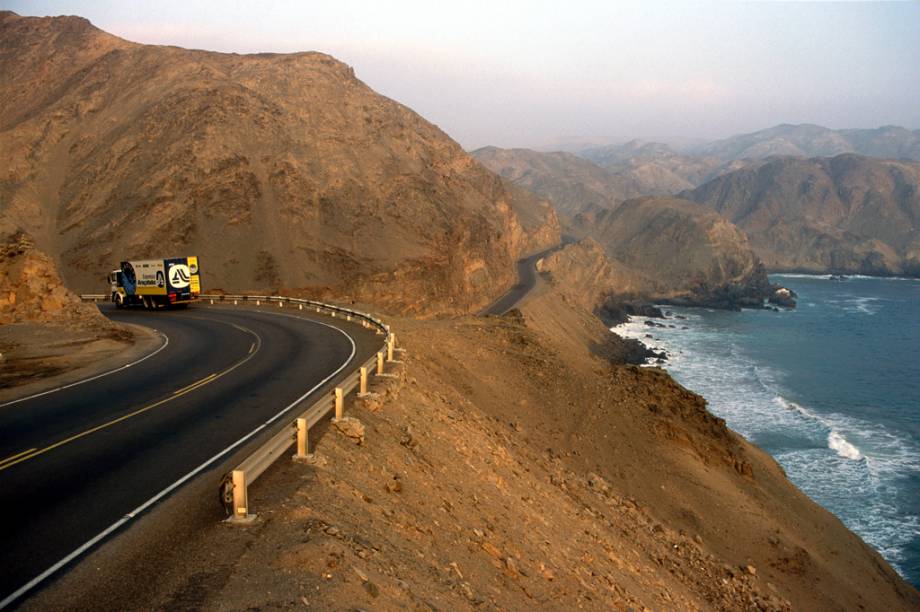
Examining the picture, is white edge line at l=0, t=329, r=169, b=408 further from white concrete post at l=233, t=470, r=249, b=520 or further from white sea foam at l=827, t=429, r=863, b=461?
white sea foam at l=827, t=429, r=863, b=461

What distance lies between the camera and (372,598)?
7.09m

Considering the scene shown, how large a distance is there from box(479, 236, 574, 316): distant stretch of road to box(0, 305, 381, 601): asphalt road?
45.0 m

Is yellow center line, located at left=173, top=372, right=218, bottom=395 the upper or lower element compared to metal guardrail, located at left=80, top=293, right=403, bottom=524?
lower

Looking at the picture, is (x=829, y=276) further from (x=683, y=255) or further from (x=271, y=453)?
(x=271, y=453)

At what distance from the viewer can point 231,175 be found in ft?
205

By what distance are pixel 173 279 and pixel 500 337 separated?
786 inches

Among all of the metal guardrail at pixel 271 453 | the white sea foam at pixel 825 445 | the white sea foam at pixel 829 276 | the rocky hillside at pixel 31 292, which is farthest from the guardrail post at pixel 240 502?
the white sea foam at pixel 829 276

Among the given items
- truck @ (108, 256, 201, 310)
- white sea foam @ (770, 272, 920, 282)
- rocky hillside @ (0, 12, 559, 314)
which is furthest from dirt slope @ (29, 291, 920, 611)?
white sea foam @ (770, 272, 920, 282)

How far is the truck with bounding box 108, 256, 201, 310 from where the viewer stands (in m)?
38.9

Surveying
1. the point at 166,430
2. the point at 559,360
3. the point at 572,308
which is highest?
the point at 166,430

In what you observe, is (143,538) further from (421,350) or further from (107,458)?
(421,350)

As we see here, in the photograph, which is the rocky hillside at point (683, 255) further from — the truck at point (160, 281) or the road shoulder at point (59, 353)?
the road shoulder at point (59, 353)

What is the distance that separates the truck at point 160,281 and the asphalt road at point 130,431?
13875mm

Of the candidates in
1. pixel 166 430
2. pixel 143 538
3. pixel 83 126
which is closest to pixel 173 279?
pixel 166 430
